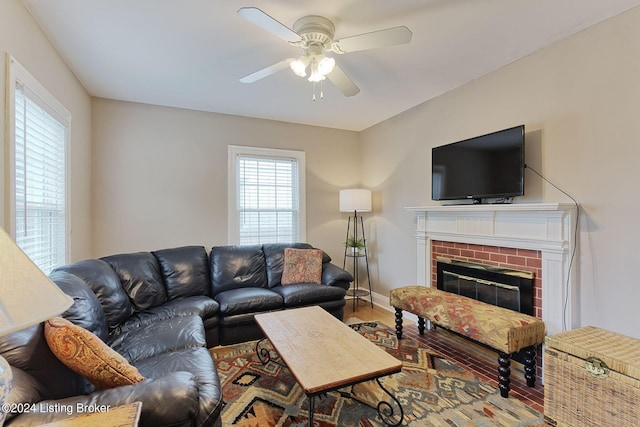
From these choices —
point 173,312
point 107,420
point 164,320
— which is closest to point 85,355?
point 107,420

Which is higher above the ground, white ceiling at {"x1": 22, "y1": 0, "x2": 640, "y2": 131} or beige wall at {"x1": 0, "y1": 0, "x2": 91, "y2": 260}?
white ceiling at {"x1": 22, "y1": 0, "x2": 640, "y2": 131}

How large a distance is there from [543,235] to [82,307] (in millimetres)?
3214

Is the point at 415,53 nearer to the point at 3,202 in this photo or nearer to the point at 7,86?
the point at 7,86

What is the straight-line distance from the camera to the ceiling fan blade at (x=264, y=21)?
159 cm

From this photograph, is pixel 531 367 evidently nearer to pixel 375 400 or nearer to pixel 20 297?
pixel 375 400

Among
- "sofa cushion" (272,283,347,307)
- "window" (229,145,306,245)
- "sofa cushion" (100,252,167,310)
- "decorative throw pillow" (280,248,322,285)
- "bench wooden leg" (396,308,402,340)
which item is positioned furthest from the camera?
"window" (229,145,306,245)

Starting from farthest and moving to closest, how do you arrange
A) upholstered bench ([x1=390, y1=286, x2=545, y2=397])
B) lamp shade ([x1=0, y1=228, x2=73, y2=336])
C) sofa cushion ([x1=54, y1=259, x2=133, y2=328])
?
sofa cushion ([x1=54, y1=259, x2=133, y2=328])
upholstered bench ([x1=390, y1=286, x2=545, y2=397])
lamp shade ([x1=0, y1=228, x2=73, y2=336])

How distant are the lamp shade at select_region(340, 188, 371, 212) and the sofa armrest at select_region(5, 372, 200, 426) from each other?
318 centimetres

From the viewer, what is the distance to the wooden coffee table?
5.18ft

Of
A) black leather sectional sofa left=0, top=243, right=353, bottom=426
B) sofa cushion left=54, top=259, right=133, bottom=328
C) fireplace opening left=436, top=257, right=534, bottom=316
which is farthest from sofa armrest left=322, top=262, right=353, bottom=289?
sofa cushion left=54, top=259, right=133, bottom=328

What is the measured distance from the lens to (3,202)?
1.72 meters

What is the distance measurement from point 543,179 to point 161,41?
317 cm

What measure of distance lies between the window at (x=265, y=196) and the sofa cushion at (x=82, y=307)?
207cm

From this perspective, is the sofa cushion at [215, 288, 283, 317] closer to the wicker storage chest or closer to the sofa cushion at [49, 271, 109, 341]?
the sofa cushion at [49, 271, 109, 341]
